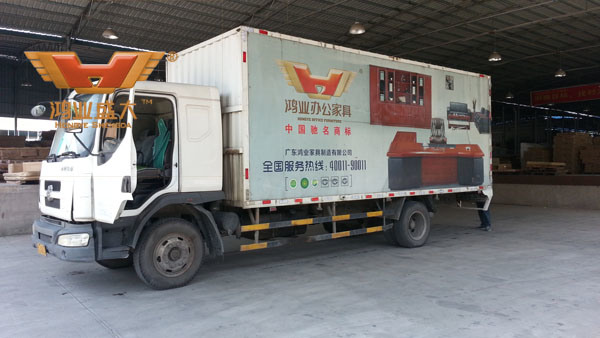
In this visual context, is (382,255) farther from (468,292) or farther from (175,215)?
(175,215)

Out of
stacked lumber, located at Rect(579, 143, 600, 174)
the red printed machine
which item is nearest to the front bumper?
the red printed machine

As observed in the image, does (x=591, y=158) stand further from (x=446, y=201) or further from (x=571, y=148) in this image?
(x=446, y=201)

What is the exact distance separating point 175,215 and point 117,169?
3.58 feet

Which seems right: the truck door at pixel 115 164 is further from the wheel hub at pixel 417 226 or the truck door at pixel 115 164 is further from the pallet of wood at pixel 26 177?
the pallet of wood at pixel 26 177

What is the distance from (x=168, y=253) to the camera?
5.84 metres

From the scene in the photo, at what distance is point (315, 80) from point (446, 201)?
13.9ft

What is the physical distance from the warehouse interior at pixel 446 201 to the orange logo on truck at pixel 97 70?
1022 millimetres

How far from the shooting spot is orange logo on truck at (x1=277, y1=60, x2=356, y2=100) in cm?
669

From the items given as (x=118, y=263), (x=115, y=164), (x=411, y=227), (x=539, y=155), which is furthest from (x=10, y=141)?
(x=539, y=155)

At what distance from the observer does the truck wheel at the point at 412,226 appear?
8602 millimetres

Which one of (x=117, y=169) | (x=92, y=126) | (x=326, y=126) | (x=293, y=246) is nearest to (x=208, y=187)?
(x=117, y=169)

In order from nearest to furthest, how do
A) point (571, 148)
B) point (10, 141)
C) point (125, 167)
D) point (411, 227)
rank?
point (125, 167) → point (411, 227) → point (10, 141) → point (571, 148)

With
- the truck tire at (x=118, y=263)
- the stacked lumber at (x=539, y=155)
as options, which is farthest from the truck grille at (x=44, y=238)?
the stacked lumber at (x=539, y=155)

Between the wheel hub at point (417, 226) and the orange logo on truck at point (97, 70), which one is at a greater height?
the orange logo on truck at point (97, 70)
